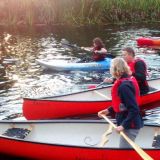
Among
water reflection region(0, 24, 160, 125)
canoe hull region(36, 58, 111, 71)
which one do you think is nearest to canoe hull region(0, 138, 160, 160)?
water reflection region(0, 24, 160, 125)

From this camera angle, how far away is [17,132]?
28.9 ft

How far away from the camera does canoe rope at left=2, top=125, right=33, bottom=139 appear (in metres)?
8.66

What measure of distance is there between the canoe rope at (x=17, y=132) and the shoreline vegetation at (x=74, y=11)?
18681 mm

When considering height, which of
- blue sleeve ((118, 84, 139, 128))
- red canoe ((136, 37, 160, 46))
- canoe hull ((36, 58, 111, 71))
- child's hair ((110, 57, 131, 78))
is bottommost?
canoe hull ((36, 58, 111, 71))

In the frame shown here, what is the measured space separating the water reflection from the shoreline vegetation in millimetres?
1166

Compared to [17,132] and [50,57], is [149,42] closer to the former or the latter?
[50,57]

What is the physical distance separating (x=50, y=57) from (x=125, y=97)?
470 inches

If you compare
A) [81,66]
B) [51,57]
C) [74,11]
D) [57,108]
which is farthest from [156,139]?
[74,11]

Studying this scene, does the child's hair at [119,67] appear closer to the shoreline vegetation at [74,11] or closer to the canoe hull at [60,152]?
the canoe hull at [60,152]

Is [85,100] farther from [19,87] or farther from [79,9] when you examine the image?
[79,9]

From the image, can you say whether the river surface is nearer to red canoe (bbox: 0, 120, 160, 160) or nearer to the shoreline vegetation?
the shoreline vegetation

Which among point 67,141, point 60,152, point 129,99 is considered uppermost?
point 129,99

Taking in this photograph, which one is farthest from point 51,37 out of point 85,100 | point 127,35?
point 85,100

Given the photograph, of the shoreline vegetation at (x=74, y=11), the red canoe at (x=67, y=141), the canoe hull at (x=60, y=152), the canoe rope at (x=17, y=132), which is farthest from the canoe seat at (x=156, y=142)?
the shoreline vegetation at (x=74, y=11)
